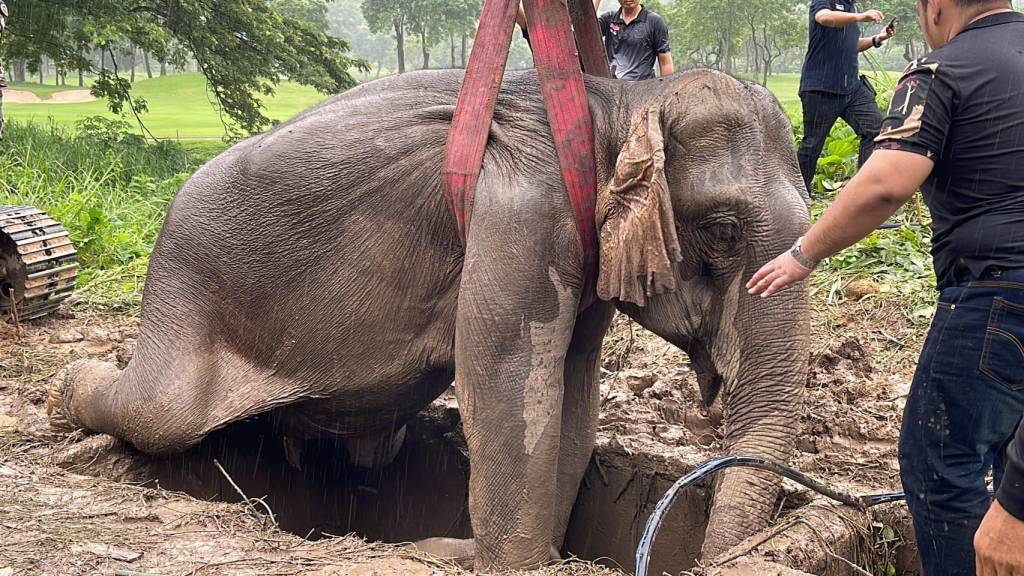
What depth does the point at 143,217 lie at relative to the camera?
8.92 m

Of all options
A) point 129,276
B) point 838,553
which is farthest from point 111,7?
point 838,553

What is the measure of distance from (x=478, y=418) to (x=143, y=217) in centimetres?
656

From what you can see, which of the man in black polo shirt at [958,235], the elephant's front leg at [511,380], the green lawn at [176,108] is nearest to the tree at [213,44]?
the green lawn at [176,108]

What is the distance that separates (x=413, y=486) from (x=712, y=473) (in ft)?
7.54

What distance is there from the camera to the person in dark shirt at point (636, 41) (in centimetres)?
714

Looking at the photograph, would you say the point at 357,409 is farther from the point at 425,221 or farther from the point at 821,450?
the point at 821,450

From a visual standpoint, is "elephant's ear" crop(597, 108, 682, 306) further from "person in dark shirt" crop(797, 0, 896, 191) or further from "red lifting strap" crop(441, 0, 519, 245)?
"person in dark shirt" crop(797, 0, 896, 191)

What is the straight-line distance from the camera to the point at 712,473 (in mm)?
3035

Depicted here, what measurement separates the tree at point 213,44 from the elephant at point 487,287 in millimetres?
9214

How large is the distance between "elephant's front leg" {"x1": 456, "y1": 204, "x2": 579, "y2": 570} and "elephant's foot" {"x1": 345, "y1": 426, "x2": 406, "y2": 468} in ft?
4.42

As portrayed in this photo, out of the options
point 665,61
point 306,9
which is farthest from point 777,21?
point 306,9

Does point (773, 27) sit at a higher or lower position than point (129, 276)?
higher

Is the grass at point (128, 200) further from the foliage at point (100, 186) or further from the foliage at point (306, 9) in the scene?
the foliage at point (306, 9)

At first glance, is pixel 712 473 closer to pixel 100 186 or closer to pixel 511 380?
pixel 511 380
